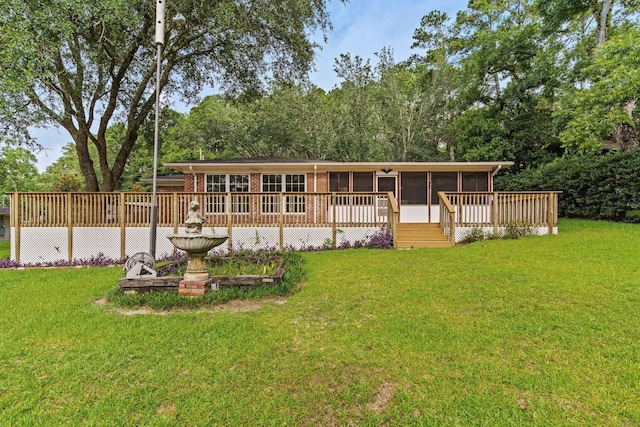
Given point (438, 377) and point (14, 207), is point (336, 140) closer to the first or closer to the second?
point (14, 207)

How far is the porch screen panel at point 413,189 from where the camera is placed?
11.7m

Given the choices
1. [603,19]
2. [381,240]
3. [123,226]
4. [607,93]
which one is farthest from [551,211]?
[123,226]

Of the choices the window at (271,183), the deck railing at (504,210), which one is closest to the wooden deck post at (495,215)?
the deck railing at (504,210)

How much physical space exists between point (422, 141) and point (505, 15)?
9.31 m

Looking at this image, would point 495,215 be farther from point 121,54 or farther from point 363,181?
point 121,54

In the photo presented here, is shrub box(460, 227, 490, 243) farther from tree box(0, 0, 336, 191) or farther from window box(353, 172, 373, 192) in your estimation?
tree box(0, 0, 336, 191)

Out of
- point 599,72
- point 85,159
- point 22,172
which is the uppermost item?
point 599,72

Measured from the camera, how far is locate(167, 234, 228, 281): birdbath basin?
15.6 ft

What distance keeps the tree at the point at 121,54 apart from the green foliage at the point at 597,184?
427 inches

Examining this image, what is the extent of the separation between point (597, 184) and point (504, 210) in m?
4.72

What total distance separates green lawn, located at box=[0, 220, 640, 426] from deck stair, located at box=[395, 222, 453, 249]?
355 cm

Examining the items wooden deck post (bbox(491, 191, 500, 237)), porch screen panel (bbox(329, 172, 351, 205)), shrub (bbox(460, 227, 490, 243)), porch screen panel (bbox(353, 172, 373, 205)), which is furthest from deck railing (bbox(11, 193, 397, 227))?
wooden deck post (bbox(491, 191, 500, 237))

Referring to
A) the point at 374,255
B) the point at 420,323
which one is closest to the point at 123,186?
the point at 374,255

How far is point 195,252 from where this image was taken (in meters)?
4.92
